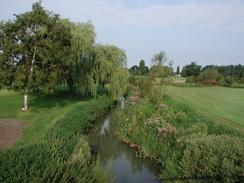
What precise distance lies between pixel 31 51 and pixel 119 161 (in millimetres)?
10244

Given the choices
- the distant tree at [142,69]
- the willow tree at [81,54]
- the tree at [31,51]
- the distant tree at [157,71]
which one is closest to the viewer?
the tree at [31,51]

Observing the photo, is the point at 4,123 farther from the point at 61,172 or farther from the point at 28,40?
the point at 61,172

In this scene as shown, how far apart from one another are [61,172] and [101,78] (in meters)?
19.4

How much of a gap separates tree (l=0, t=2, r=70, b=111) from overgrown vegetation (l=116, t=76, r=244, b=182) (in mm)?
6493

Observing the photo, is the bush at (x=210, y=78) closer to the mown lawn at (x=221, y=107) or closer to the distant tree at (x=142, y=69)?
the distant tree at (x=142, y=69)

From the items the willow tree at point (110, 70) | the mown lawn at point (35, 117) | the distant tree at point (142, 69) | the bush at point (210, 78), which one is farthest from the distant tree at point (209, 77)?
the mown lawn at point (35, 117)

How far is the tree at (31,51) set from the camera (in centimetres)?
1739

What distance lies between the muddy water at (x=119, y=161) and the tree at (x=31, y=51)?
5.15m

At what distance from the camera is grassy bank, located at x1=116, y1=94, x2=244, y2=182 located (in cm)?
739

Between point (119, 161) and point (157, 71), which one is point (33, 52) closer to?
point (119, 161)

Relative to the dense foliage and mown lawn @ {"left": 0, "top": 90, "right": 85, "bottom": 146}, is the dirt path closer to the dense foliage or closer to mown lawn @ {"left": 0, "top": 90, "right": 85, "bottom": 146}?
mown lawn @ {"left": 0, "top": 90, "right": 85, "bottom": 146}

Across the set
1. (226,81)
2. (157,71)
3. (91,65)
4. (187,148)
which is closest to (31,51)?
(91,65)

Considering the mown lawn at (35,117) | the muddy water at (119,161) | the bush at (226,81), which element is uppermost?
the bush at (226,81)

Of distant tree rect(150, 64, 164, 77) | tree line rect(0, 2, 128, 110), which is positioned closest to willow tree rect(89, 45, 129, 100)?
distant tree rect(150, 64, 164, 77)
